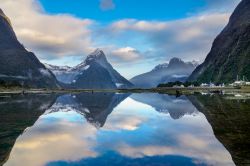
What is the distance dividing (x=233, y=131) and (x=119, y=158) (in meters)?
17.3

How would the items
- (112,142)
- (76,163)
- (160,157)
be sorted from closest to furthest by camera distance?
1. (76,163)
2. (160,157)
3. (112,142)

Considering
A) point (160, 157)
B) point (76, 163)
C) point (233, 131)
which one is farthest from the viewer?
point (233, 131)

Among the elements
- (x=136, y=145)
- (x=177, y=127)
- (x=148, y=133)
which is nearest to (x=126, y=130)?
(x=148, y=133)

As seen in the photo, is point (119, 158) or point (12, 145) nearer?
point (119, 158)

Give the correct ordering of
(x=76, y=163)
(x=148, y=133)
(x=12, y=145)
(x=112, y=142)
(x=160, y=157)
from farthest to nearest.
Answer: (x=148, y=133) < (x=112, y=142) < (x=12, y=145) < (x=160, y=157) < (x=76, y=163)

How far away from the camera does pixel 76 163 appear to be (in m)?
27.1

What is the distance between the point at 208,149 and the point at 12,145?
18.8m

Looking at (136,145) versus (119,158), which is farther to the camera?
(136,145)

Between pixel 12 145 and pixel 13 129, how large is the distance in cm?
1229

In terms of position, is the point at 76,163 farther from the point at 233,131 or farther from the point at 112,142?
the point at 233,131

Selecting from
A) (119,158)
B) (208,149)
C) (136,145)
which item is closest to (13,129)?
(136,145)

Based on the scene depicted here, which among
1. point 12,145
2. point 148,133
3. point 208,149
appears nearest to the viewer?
point 208,149

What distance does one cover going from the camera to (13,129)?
46.5 metres

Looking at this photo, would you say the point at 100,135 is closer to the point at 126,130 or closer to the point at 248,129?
the point at 126,130
